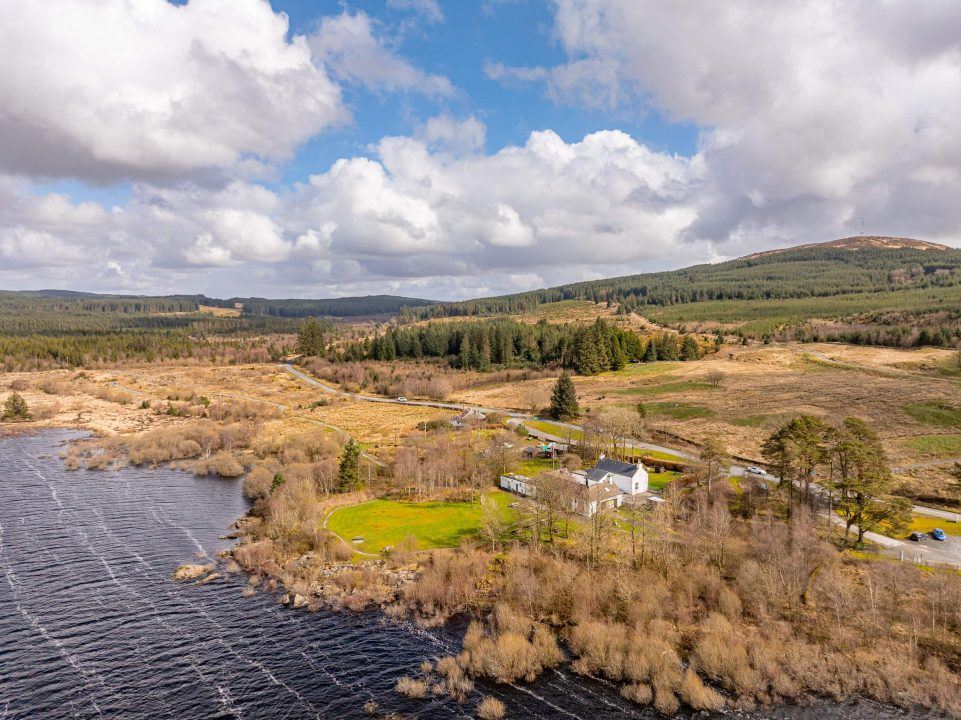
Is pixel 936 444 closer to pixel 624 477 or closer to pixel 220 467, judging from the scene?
pixel 624 477

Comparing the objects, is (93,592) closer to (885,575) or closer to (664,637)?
(664,637)

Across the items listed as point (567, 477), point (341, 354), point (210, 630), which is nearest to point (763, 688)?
point (567, 477)

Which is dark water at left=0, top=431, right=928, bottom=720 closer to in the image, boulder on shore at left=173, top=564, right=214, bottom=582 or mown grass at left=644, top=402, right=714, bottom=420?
boulder on shore at left=173, top=564, right=214, bottom=582

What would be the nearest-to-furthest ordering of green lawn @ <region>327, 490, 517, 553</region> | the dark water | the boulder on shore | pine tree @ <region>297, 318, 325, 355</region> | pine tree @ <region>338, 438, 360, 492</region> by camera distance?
1. the dark water
2. the boulder on shore
3. green lawn @ <region>327, 490, 517, 553</region>
4. pine tree @ <region>338, 438, 360, 492</region>
5. pine tree @ <region>297, 318, 325, 355</region>

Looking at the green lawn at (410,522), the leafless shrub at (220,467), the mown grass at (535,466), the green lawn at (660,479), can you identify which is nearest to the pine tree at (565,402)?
the mown grass at (535,466)

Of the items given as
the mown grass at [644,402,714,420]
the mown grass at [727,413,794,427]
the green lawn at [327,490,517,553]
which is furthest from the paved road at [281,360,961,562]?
the green lawn at [327,490,517,553]
